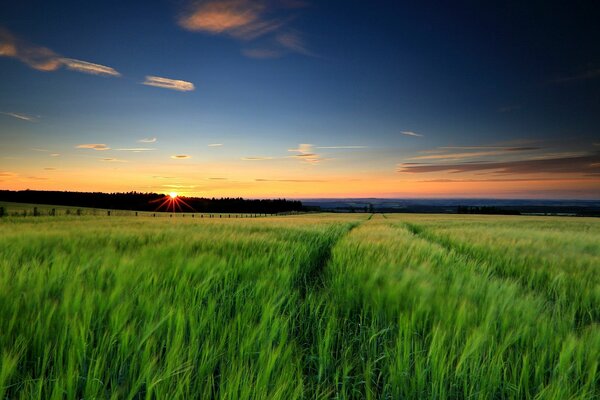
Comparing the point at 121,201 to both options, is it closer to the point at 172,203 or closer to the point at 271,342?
the point at 172,203

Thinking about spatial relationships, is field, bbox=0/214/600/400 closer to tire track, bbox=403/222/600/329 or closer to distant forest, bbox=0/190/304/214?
tire track, bbox=403/222/600/329

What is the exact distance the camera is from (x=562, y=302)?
146 inches

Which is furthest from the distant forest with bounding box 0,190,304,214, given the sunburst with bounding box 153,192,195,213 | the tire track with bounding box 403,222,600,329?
the tire track with bounding box 403,222,600,329

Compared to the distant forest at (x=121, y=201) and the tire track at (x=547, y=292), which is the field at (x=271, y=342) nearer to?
the tire track at (x=547, y=292)

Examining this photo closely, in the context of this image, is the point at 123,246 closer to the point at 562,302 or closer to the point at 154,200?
the point at 562,302

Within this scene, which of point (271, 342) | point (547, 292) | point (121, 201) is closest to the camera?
point (271, 342)

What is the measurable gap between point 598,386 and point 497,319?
707 mm

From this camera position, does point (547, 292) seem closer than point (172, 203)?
Yes

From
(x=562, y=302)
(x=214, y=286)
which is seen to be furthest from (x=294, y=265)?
(x=562, y=302)

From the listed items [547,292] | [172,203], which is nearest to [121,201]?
[172,203]

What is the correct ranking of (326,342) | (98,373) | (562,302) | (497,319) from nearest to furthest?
(98,373), (326,342), (497,319), (562,302)

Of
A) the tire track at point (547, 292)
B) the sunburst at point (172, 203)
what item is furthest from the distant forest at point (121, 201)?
the tire track at point (547, 292)

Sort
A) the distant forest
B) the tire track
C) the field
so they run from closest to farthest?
1. the field
2. the tire track
3. the distant forest

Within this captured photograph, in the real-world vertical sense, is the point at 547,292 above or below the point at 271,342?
below
